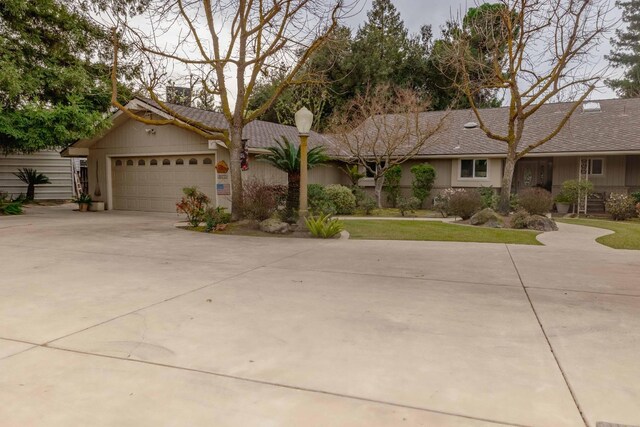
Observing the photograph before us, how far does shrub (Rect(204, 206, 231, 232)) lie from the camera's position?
11500 millimetres

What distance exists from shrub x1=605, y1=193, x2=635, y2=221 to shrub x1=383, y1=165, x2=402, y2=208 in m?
8.24

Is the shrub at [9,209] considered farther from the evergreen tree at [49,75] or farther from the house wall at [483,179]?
the house wall at [483,179]

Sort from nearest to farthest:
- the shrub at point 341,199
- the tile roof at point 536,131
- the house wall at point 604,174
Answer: the shrub at point 341,199
the tile roof at point 536,131
the house wall at point 604,174

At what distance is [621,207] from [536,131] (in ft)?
18.5

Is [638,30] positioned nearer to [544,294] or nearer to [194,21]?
[194,21]

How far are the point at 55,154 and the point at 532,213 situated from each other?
22.7 metres

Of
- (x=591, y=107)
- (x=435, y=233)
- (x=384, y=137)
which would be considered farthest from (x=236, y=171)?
(x=591, y=107)

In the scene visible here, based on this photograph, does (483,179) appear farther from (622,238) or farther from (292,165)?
(292,165)

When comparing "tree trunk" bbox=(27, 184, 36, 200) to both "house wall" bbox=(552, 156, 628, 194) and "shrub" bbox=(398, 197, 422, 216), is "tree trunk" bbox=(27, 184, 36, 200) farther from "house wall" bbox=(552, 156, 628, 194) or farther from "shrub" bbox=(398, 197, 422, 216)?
"house wall" bbox=(552, 156, 628, 194)

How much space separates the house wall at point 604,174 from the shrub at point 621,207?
2.34 meters

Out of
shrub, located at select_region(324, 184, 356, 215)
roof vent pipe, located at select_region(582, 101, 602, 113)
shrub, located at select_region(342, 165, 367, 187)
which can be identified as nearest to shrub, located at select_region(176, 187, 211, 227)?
shrub, located at select_region(324, 184, 356, 215)

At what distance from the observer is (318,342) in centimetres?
373

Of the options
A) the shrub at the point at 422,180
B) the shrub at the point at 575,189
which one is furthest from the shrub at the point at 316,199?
the shrub at the point at 575,189

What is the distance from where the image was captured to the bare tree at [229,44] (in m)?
12.2
